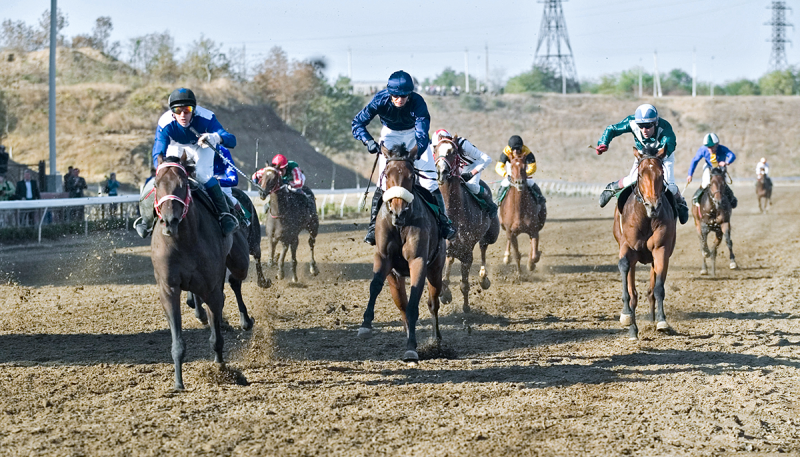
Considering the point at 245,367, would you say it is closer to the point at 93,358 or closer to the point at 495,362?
the point at 93,358

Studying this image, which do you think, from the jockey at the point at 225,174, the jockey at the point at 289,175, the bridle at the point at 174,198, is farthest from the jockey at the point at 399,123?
the jockey at the point at 289,175

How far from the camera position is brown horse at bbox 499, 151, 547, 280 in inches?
627

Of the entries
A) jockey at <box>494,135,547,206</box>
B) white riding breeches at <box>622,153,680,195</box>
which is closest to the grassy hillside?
jockey at <box>494,135,547,206</box>

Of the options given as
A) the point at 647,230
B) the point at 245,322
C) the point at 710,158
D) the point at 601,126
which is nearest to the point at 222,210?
the point at 245,322

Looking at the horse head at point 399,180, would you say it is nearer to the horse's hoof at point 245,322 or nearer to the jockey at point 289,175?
the horse's hoof at point 245,322

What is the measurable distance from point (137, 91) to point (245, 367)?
1567 inches

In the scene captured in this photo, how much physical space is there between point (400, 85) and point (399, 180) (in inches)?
44.8

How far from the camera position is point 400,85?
948cm

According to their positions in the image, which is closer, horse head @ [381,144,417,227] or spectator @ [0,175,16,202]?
horse head @ [381,144,417,227]

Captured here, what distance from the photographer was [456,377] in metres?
8.27

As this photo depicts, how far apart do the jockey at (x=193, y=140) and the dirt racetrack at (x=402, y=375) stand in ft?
4.79

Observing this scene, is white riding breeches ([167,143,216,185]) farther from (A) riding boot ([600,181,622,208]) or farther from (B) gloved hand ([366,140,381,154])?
(A) riding boot ([600,181,622,208])

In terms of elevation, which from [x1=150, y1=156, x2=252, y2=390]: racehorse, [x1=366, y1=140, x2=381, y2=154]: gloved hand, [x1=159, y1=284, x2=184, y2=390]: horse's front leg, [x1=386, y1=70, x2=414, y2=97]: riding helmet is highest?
[x1=386, y1=70, x2=414, y2=97]: riding helmet

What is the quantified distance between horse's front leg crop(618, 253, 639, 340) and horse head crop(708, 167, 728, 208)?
22.0 ft
